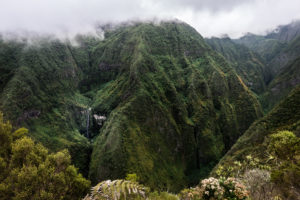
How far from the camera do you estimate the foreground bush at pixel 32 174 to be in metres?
9.85

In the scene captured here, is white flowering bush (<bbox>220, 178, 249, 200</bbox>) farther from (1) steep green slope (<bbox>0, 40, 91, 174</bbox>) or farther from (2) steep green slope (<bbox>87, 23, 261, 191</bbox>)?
(1) steep green slope (<bbox>0, 40, 91, 174</bbox>)

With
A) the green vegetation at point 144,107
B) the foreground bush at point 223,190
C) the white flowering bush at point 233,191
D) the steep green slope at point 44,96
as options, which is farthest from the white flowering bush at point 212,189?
the steep green slope at point 44,96

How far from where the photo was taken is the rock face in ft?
250

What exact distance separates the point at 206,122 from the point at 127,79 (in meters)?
58.6

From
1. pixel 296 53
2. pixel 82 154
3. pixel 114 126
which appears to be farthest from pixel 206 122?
pixel 296 53

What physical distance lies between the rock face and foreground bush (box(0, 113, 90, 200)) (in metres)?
57.3

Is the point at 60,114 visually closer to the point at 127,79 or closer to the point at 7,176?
the point at 127,79

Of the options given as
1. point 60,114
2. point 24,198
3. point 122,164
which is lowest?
point 122,164

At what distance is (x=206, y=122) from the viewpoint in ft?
324

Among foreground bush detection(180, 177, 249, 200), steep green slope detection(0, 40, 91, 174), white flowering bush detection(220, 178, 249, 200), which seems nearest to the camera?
white flowering bush detection(220, 178, 249, 200)

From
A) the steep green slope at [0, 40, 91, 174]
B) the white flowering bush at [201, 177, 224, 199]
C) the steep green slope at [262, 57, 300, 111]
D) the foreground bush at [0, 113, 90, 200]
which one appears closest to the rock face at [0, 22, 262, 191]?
the steep green slope at [0, 40, 91, 174]

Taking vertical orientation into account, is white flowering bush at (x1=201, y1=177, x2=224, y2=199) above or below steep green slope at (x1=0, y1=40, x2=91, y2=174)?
below

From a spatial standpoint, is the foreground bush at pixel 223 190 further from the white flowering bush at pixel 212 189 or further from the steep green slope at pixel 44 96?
the steep green slope at pixel 44 96

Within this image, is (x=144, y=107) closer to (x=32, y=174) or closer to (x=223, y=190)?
(x=32, y=174)
